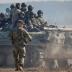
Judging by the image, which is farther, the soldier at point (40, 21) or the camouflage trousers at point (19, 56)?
the soldier at point (40, 21)

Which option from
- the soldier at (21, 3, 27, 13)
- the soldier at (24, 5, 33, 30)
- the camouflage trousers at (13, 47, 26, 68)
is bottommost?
the camouflage trousers at (13, 47, 26, 68)

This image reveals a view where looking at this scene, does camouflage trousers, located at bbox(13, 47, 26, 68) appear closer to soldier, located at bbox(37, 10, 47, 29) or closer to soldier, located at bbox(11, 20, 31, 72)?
soldier, located at bbox(11, 20, 31, 72)

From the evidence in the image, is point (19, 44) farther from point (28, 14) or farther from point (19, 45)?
point (28, 14)

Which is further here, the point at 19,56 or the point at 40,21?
the point at 40,21

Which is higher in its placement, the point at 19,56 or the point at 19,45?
the point at 19,45

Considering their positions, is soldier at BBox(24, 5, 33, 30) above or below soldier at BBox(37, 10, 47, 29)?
above

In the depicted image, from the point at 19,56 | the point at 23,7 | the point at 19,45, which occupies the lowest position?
the point at 19,56

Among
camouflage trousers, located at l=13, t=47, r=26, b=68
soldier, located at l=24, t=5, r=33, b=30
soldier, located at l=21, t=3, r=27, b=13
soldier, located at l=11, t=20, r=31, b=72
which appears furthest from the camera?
soldier, located at l=21, t=3, r=27, b=13

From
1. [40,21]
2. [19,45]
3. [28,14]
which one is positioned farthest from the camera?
[40,21]

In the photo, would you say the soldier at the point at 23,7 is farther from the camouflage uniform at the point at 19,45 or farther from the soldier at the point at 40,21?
the camouflage uniform at the point at 19,45

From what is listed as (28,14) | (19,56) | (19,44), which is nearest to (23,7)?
(28,14)

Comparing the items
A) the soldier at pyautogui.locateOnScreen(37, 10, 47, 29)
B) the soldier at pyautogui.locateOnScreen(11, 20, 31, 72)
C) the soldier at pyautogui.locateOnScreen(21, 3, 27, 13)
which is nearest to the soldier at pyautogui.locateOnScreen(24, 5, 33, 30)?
the soldier at pyautogui.locateOnScreen(21, 3, 27, 13)

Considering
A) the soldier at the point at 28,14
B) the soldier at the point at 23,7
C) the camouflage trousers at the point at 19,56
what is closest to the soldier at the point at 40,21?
the soldier at the point at 28,14

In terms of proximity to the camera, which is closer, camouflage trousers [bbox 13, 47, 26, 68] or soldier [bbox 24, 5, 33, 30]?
camouflage trousers [bbox 13, 47, 26, 68]
